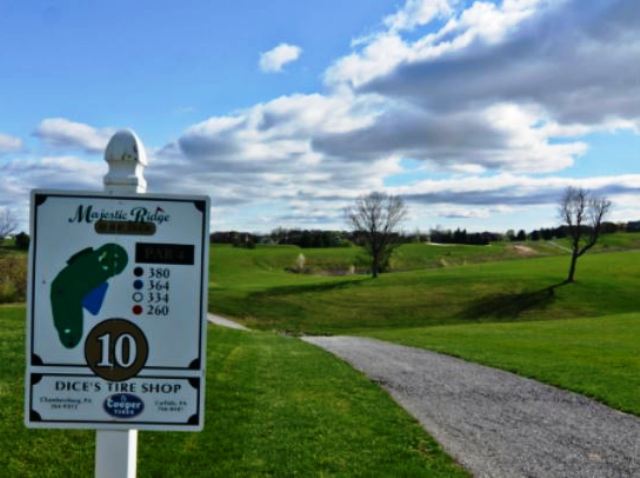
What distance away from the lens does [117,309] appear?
116 inches

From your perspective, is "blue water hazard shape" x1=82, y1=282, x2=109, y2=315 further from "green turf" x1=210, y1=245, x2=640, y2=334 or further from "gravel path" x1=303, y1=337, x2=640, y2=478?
"green turf" x1=210, y1=245, x2=640, y2=334

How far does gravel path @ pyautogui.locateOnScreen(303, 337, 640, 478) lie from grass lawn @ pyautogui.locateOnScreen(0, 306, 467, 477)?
588 millimetres

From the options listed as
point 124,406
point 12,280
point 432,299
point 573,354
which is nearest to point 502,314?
point 432,299

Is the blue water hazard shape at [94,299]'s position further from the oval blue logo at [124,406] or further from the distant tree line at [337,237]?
the distant tree line at [337,237]

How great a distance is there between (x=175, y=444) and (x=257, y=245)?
352 feet

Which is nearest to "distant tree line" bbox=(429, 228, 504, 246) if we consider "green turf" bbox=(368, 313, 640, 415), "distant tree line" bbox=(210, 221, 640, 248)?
"distant tree line" bbox=(210, 221, 640, 248)

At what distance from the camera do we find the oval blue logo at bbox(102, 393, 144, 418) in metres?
2.95

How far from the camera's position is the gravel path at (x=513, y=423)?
23.7 ft

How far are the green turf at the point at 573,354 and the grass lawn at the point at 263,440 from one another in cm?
499

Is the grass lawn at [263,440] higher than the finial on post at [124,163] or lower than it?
lower

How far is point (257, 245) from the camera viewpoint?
113500 millimetres

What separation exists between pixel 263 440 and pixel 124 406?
4317 millimetres

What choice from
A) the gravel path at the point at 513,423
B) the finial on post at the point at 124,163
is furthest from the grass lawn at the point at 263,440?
the finial on post at the point at 124,163

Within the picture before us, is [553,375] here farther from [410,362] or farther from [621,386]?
[410,362]
